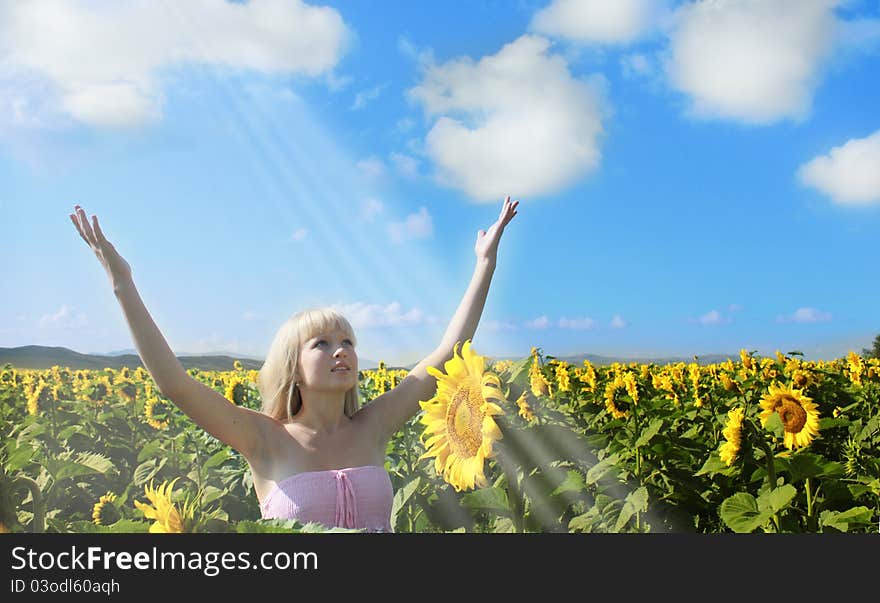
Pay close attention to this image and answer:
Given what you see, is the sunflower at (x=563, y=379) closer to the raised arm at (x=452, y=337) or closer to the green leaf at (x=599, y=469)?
the green leaf at (x=599, y=469)

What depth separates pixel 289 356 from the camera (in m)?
3.24

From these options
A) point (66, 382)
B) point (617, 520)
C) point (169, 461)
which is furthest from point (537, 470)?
point (66, 382)

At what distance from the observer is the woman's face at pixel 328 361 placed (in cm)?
314

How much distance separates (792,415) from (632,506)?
4.54ft

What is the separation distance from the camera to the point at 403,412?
130 inches

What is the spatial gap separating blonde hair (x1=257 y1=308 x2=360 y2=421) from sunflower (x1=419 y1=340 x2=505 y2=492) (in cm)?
120

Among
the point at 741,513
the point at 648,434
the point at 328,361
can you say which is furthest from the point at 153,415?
the point at 741,513

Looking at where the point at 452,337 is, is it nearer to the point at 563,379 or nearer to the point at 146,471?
the point at 563,379

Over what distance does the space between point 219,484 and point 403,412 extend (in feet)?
14.3

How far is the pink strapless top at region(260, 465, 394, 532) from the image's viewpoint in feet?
9.57

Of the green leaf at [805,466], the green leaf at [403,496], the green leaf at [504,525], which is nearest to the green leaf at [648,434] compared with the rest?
the green leaf at [805,466]

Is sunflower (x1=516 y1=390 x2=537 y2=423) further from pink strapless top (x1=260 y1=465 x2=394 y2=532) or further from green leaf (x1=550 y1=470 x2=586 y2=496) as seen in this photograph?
pink strapless top (x1=260 y1=465 x2=394 y2=532)

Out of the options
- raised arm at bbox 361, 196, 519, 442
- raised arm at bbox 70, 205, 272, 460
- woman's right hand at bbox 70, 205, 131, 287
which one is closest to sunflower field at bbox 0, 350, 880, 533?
raised arm at bbox 361, 196, 519, 442

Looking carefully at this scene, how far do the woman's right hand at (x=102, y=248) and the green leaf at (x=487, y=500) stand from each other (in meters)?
1.76
